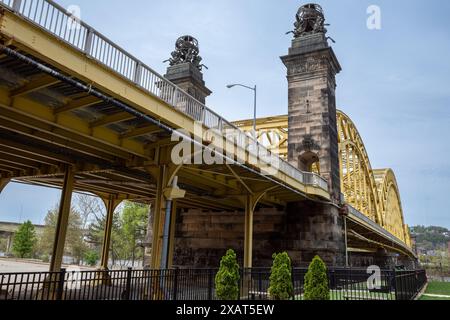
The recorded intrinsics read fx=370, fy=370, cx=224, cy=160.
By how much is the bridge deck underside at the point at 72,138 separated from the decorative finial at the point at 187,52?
61.1ft

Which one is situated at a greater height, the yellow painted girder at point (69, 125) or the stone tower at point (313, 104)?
the stone tower at point (313, 104)

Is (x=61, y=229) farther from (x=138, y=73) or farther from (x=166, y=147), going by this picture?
(x=138, y=73)

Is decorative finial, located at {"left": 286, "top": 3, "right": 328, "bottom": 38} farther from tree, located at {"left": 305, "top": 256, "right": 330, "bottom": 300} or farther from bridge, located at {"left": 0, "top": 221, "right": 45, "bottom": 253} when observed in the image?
bridge, located at {"left": 0, "top": 221, "right": 45, "bottom": 253}

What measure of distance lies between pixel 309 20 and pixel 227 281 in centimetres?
2829

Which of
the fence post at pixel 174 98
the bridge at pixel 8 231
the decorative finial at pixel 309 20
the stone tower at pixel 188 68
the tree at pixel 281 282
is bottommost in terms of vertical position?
the tree at pixel 281 282

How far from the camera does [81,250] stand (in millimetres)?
62562

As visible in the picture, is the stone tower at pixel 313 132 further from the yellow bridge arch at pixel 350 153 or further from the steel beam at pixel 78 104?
the steel beam at pixel 78 104

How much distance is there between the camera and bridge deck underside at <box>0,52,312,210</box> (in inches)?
429

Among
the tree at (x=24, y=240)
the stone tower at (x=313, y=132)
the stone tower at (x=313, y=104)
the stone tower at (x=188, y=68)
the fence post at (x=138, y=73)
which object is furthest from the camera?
the tree at (x=24, y=240)

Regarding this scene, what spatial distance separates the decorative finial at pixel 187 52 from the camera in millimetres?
37728

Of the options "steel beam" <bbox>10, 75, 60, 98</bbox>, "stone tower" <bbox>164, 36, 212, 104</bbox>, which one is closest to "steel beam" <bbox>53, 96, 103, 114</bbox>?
"steel beam" <bbox>10, 75, 60, 98</bbox>

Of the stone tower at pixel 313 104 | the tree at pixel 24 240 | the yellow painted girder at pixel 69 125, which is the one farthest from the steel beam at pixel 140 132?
the tree at pixel 24 240
